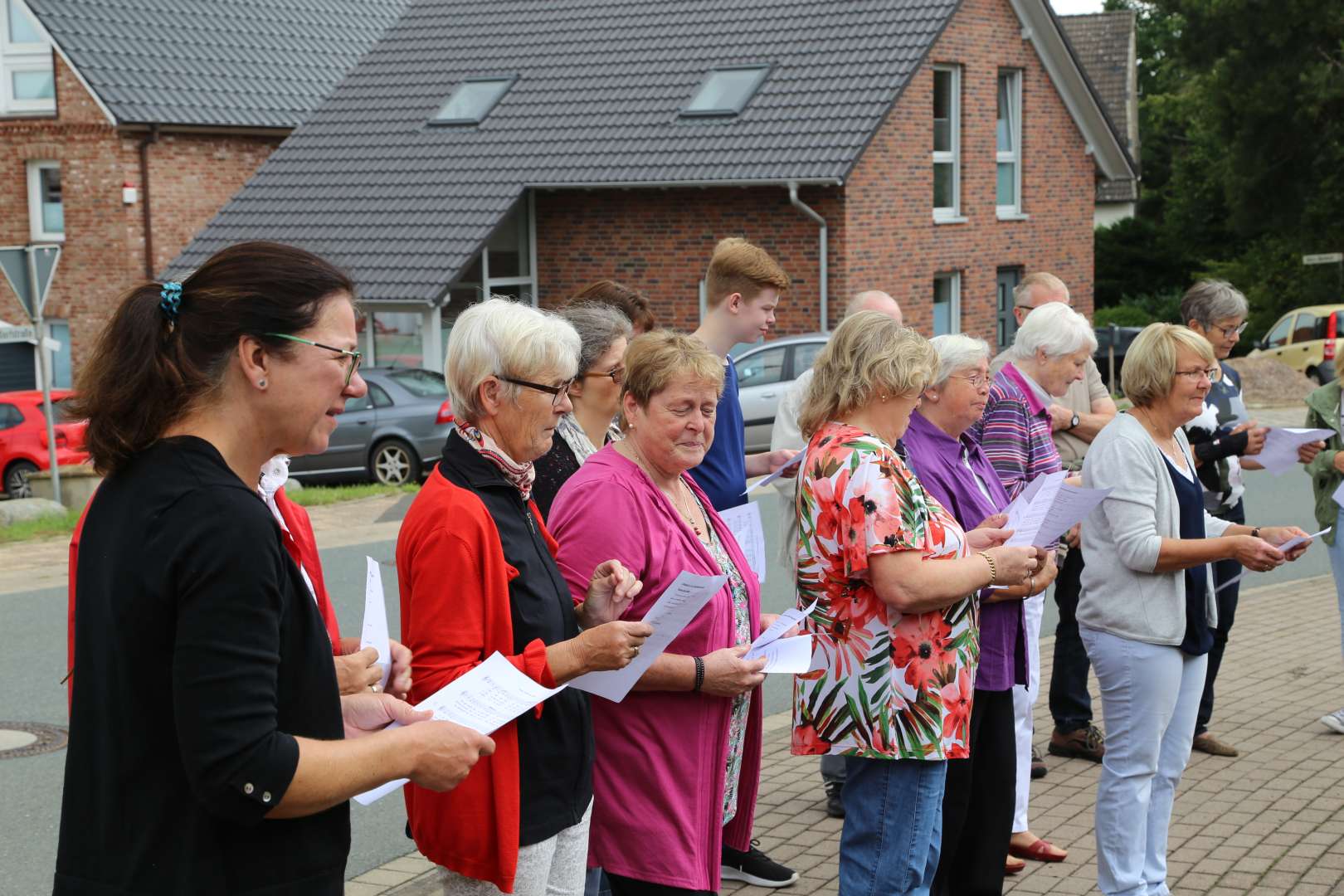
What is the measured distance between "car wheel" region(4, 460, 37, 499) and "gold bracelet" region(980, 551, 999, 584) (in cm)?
1780

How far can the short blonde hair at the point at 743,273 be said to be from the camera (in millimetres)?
5570

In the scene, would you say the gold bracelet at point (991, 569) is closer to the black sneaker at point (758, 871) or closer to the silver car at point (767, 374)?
the black sneaker at point (758, 871)

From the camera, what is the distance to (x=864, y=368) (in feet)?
13.2

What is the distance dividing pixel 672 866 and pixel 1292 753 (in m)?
4.32

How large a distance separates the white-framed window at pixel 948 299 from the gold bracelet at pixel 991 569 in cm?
2225

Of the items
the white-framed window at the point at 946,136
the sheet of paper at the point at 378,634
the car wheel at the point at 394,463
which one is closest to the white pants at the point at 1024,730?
the sheet of paper at the point at 378,634

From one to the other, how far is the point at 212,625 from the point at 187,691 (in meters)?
0.10

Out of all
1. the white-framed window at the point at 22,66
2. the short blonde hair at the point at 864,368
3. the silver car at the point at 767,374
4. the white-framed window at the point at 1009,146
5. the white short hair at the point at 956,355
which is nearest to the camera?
the short blonde hair at the point at 864,368

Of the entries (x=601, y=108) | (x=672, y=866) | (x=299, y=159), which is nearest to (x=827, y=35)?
(x=601, y=108)

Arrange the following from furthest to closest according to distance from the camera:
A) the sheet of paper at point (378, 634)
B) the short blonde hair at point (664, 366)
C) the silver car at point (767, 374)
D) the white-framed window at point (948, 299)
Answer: the white-framed window at point (948, 299) < the silver car at point (767, 374) < the short blonde hair at point (664, 366) < the sheet of paper at point (378, 634)

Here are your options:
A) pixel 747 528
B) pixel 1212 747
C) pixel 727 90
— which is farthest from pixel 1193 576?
pixel 727 90

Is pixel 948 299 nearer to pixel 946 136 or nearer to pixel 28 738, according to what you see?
pixel 946 136

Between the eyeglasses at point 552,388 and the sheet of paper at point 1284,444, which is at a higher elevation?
the eyeglasses at point 552,388

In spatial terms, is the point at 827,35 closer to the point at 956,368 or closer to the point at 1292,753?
the point at 1292,753
